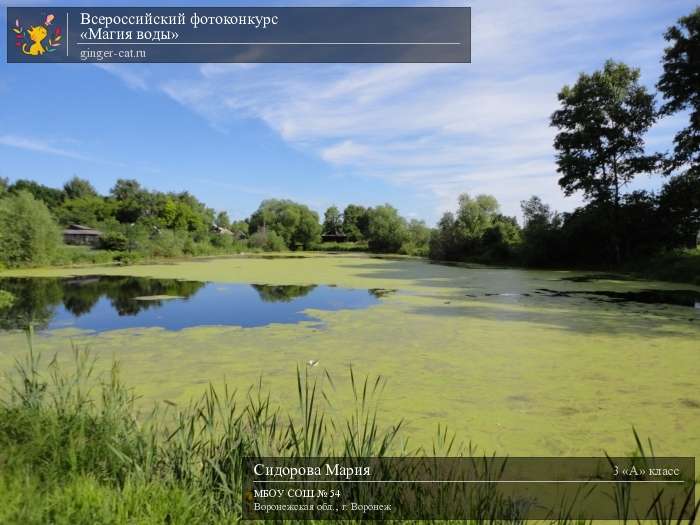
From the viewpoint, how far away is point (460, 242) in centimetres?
2334

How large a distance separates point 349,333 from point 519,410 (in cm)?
267

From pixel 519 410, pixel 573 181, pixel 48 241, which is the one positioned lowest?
pixel 519 410

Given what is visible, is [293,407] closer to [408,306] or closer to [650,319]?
[408,306]

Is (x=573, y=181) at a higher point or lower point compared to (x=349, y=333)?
higher

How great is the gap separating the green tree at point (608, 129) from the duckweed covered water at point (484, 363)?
887cm

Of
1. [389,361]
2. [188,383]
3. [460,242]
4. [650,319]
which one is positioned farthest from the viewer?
[460,242]

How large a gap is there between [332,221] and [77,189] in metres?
29.7

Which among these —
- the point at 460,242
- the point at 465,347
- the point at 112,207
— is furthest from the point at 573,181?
the point at 112,207

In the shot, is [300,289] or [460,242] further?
[460,242]

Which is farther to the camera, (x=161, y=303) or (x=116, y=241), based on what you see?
(x=116, y=241)

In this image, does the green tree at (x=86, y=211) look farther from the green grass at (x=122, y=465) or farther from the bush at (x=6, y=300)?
the green grass at (x=122, y=465)

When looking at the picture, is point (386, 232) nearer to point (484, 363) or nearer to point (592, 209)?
point (592, 209)
